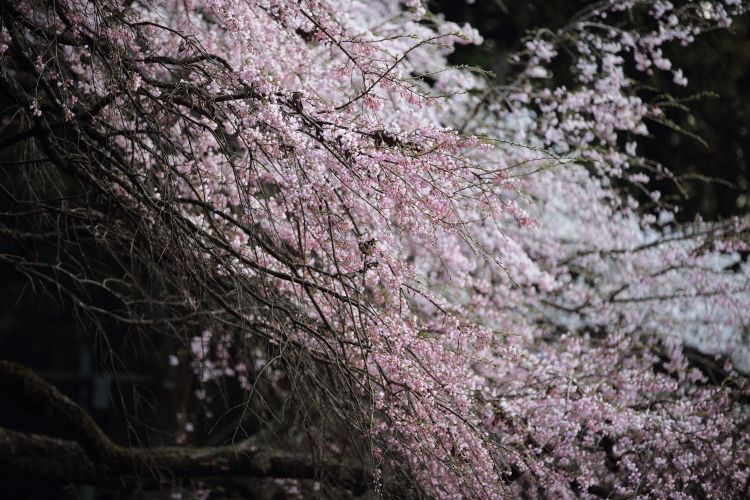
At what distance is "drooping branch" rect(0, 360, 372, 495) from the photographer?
3.92 meters

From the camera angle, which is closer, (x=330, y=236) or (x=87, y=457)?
(x=330, y=236)

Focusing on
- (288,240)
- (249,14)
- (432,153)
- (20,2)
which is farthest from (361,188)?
(20,2)

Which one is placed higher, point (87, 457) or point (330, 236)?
point (330, 236)

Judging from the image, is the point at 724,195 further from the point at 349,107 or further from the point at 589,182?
the point at 349,107

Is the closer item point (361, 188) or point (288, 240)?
point (361, 188)

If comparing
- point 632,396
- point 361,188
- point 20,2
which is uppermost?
point 20,2

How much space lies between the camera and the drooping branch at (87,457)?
3.92m

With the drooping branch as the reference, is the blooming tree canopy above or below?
above

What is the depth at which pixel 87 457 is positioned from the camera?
403cm

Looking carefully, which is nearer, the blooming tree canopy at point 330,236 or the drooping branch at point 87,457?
the blooming tree canopy at point 330,236

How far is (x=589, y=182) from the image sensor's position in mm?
5746

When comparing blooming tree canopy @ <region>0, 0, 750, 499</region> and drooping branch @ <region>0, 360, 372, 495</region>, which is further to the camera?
drooping branch @ <region>0, 360, 372, 495</region>

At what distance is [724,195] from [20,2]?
23.8 feet

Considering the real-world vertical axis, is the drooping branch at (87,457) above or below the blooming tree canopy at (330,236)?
below
